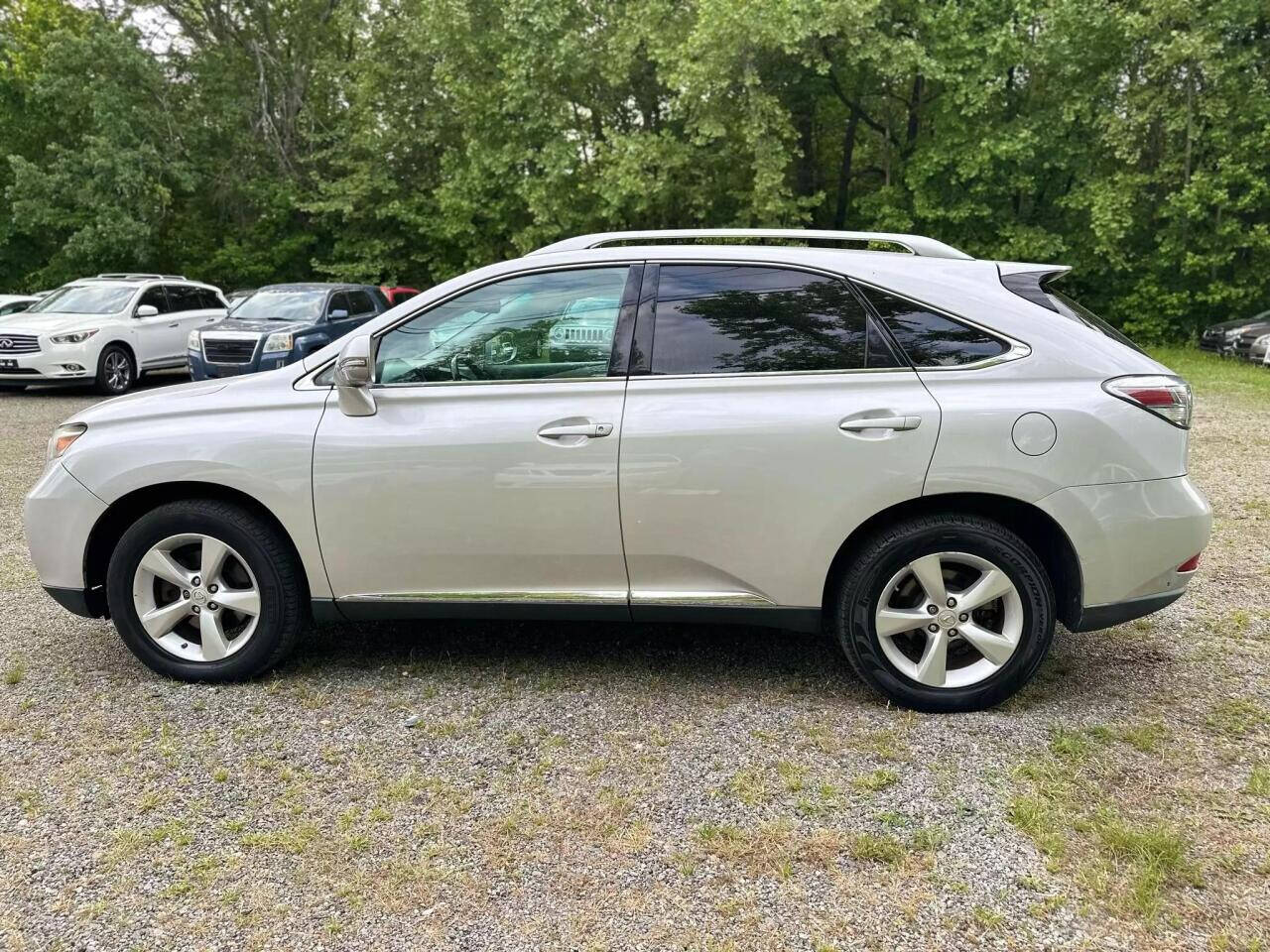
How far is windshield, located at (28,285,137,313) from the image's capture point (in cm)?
1412

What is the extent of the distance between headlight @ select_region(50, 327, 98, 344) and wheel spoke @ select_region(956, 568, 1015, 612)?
13.6 m

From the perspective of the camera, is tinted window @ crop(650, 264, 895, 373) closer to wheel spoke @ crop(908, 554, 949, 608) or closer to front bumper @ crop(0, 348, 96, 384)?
wheel spoke @ crop(908, 554, 949, 608)

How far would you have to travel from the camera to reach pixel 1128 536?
3.23m

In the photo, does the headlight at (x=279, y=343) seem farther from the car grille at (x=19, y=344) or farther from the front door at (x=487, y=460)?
the front door at (x=487, y=460)

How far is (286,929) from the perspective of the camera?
2.32 metres

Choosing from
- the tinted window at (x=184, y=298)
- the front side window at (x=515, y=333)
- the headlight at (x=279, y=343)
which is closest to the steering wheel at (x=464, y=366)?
the front side window at (x=515, y=333)

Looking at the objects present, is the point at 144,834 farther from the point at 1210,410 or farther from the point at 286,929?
the point at 1210,410

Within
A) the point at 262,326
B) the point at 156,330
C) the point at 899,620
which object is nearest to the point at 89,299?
the point at 156,330

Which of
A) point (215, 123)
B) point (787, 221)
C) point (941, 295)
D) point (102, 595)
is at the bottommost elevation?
point (102, 595)

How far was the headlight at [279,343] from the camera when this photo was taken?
12141 mm

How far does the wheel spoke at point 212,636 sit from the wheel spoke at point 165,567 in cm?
15

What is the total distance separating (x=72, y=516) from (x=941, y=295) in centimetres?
350

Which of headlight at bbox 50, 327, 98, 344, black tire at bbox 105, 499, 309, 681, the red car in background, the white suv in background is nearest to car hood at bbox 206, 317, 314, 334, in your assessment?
the white suv in background

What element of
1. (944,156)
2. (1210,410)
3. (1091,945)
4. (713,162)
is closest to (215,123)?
(713,162)
